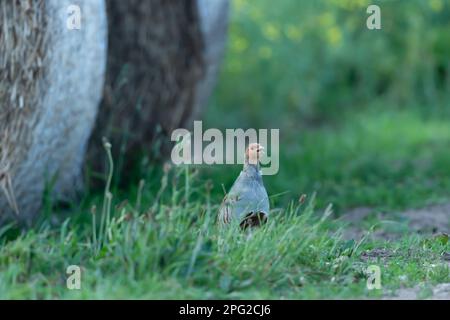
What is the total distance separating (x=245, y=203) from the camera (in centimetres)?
456

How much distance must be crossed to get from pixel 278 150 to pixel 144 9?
1822 millimetres

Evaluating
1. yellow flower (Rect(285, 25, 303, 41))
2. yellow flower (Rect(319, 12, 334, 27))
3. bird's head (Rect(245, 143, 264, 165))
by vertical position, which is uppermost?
yellow flower (Rect(319, 12, 334, 27))

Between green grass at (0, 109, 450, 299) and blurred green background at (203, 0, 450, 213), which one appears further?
blurred green background at (203, 0, 450, 213)

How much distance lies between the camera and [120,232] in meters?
4.38

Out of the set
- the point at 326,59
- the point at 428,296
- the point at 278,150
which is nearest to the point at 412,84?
the point at 326,59

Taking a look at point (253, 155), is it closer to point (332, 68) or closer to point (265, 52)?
point (265, 52)

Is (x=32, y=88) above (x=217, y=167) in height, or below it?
above

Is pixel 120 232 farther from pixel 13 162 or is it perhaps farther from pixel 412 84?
pixel 412 84

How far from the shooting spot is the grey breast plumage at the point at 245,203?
4.56m

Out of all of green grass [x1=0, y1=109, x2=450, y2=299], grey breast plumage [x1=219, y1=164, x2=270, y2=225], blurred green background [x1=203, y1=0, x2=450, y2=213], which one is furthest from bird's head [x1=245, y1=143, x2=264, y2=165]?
blurred green background [x1=203, y1=0, x2=450, y2=213]

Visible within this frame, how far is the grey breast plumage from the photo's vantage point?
4.56 meters

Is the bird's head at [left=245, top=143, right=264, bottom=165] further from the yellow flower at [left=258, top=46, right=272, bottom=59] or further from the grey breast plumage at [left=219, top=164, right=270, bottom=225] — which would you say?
the yellow flower at [left=258, top=46, right=272, bottom=59]

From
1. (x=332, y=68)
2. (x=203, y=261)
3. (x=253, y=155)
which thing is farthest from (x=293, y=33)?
(x=203, y=261)
